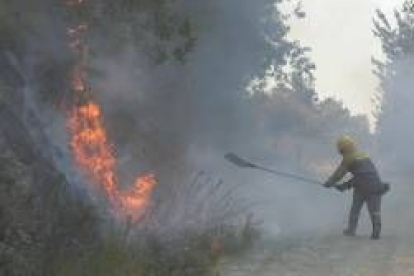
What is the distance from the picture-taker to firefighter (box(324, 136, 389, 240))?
16609 mm

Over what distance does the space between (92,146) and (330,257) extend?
433 centimetres

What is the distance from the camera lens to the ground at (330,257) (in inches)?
472

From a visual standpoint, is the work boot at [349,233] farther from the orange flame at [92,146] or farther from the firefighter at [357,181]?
the orange flame at [92,146]

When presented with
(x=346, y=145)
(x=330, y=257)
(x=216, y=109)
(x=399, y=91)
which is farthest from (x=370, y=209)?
(x=399, y=91)

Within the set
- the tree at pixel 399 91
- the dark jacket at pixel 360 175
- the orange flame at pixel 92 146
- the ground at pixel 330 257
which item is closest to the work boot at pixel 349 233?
the ground at pixel 330 257

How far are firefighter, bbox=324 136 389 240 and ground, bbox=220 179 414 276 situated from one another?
1.68 ft

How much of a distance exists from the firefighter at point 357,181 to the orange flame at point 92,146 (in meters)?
3.59

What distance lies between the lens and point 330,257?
13.4m

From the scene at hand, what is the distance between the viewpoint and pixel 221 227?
1387 centimetres

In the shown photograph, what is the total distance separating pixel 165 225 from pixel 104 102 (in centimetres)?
610

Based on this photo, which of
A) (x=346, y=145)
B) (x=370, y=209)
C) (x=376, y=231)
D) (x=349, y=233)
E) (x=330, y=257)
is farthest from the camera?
(x=346, y=145)

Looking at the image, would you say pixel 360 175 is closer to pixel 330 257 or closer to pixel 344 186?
pixel 344 186

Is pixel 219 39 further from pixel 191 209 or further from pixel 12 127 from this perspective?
pixel 12 127

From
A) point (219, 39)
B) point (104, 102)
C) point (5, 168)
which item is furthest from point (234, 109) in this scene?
point (5, 168)
